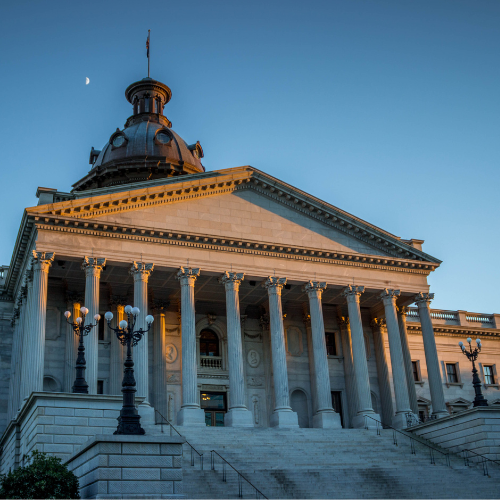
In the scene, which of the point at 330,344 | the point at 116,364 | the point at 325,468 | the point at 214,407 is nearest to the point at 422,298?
the point at 330,344

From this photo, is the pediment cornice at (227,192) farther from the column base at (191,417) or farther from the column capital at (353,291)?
the column base at (191,417)

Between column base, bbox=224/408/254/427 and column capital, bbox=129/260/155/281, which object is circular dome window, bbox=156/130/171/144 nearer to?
column capital, bbox=129/260/155/281

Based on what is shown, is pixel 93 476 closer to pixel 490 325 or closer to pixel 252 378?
pixel 252 378

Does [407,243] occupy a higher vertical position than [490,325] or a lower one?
higher

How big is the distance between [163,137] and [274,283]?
1003 inches

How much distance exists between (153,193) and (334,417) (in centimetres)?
1545

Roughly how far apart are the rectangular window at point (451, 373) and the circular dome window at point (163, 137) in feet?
97.5

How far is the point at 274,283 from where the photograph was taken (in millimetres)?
38375

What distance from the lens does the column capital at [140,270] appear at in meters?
35.5

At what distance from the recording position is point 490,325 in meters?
56.0

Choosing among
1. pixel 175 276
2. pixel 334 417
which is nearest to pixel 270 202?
pixel 175 276

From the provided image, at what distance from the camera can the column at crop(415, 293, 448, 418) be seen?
129 feet

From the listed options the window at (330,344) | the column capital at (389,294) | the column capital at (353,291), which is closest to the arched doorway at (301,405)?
the window at (330,344)

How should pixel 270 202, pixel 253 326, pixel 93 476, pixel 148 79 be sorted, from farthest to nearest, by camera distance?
pixel 148 79 < pixel 253 326 < pixel 270 202 < pixel 93 476
